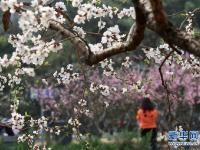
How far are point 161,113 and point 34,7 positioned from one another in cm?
1665

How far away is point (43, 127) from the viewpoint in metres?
5.63

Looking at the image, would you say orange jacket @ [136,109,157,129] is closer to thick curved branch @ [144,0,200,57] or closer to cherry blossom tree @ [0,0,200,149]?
cherry blossom tree @ [0,0,200,149]

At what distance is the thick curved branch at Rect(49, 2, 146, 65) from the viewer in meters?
3.41

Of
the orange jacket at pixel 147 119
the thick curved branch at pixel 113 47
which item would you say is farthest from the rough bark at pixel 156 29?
the orange jacket at pixel 147 119

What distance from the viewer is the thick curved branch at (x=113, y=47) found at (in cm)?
341

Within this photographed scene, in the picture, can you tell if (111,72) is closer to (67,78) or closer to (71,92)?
(67,78)

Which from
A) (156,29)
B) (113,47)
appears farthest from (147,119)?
(156,29)

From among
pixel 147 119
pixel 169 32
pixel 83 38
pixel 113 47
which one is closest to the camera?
pixel 169 32

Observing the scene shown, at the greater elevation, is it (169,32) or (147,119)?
(169,32)

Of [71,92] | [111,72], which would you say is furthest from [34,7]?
[71,92]

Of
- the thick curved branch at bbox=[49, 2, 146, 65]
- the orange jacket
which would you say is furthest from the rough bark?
the orange jacket

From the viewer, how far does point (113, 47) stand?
3.73 meters

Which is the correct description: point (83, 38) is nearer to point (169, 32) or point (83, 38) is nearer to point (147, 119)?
point (169, 32)

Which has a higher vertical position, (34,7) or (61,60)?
(61,60)
